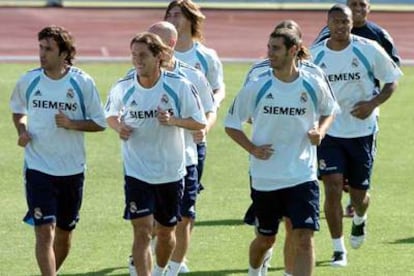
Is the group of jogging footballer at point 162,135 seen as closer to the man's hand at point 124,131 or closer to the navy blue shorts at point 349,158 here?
the man's hand at point 124,131

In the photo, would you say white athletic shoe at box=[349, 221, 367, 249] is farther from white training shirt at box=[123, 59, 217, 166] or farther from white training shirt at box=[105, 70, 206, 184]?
white training shirt at box=[105, 70, 206, 184]

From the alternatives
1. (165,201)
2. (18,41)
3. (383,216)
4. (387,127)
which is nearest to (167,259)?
(165,201)

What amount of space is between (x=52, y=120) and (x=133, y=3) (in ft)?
129

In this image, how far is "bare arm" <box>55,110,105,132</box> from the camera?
1012 cm

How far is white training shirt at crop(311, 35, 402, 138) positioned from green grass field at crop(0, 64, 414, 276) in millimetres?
1335

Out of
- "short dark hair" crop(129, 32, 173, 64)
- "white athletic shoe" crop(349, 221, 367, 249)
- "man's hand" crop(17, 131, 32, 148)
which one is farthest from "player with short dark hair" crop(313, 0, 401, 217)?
"man's hand" crop(17, 131, 32, 148)

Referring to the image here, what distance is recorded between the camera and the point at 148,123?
33.3 feet

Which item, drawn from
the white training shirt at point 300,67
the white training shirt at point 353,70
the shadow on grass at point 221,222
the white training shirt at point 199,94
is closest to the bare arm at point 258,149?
the white training shirt at point 300,67

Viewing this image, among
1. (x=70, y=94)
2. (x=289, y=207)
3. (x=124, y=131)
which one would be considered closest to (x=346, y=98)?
(x=289, y=207)

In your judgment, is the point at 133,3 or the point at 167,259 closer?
the point at 167,259

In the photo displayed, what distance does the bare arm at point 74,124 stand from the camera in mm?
10125

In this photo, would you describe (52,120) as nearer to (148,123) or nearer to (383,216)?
(148,123)

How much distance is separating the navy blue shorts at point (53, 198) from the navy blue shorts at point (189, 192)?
97 centimetres

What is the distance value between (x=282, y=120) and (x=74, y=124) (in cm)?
157
